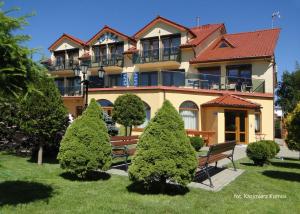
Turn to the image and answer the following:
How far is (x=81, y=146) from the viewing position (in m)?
8.86

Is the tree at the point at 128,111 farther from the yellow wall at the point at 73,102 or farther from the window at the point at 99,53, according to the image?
the window at the point at 99,53

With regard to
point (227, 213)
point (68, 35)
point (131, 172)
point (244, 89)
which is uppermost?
point (68, 35)

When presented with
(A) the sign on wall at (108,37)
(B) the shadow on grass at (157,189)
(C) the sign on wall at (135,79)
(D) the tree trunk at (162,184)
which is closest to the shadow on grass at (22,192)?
(B) the shadow on grass at (157,189)

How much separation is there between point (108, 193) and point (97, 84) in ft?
68.0

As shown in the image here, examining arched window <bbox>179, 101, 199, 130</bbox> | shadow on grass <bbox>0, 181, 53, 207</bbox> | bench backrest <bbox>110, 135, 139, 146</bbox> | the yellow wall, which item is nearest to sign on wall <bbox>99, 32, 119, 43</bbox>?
the yellow wall

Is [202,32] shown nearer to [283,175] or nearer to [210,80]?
[210,80]

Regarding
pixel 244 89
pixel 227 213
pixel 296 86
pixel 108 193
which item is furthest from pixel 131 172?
pixel 296 86

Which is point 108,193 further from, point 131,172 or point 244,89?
point 244,89

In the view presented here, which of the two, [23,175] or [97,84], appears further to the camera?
[97,84]

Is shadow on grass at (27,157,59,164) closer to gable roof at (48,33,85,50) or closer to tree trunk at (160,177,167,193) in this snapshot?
tree trunk at (160,177,167,193)

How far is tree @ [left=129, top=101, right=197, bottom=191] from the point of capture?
754 centimetres

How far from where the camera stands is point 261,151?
41.6 ft

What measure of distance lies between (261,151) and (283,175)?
178 cm

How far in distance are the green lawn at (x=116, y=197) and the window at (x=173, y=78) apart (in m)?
14.5
